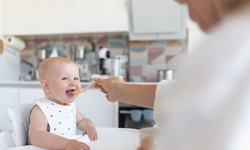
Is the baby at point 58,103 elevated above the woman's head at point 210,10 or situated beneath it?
situated beneath

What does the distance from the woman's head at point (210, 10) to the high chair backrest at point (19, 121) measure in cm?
93

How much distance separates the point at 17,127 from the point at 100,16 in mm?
2026

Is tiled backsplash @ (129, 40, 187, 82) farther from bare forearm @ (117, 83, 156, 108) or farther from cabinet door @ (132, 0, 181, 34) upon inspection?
bare forearm @ (117, 83, 156, 108)

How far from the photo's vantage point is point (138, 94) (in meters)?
0.94

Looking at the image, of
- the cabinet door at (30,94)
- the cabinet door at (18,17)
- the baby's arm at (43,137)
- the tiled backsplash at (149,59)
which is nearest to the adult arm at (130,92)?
the baby's arm at (43,137)

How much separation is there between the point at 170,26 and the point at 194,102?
8.35 ft

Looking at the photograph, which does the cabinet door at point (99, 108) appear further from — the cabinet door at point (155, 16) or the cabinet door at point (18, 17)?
the cabinet door at point (18, 17)

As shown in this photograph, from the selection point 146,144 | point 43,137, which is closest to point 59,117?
point 43,137

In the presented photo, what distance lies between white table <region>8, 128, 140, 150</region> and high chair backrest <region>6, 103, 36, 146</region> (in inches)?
10.2

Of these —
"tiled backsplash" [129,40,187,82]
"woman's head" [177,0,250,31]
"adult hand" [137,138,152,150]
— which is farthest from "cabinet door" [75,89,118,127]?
"woman's head" [177,0,250,31]

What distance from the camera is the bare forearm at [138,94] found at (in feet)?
3.03

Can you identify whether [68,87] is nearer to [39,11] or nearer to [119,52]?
[119,52]

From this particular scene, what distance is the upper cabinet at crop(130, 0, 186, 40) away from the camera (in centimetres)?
259

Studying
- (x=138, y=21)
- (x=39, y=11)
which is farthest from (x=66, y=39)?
(x=138, y=21)
